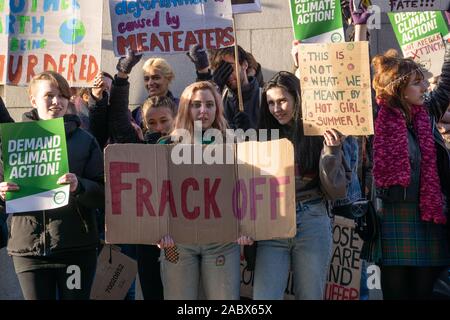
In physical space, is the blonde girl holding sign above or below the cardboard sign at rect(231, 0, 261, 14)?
below

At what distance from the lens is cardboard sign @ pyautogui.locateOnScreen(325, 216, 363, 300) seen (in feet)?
21.8

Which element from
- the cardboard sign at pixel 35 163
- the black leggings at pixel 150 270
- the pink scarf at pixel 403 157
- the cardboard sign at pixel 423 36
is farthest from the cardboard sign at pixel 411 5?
the cardboard sign at pixel 35 163

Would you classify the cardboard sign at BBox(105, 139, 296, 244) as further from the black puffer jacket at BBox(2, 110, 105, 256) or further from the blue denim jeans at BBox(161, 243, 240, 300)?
the black puffer jacket at BBox(2, 110, 105, 256)

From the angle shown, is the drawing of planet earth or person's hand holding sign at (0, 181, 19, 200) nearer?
person's hand holding sign at (0, 181, 19, 200)

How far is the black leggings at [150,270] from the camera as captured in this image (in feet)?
20.3

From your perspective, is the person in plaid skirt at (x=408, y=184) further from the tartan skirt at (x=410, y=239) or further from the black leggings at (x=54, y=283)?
the black leggings at (x=54, y=283)

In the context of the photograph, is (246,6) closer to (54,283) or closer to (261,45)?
(261,45)

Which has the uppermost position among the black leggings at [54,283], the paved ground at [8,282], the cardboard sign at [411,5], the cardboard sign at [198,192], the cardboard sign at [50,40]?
the cardboard sign at [411,5]

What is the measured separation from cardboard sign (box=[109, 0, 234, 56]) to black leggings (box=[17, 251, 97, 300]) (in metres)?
1.95

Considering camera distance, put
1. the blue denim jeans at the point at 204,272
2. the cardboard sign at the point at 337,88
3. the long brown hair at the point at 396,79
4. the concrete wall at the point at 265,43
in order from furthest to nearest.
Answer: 1. the concrete wall at the point at 265,43
2. the long brown hair at the point at 396,79
3. the cardboard sign at the point at 337,88
4. the blue denim jeans at the point at 204,272

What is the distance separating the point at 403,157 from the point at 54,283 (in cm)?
222

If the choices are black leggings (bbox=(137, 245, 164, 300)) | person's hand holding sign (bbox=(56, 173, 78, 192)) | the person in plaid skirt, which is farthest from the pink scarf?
person's hand holding sign (bbox=(56, 173, 78, 192))

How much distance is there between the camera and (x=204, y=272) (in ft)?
17.2

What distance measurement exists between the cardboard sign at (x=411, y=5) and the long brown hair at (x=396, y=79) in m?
0.86
